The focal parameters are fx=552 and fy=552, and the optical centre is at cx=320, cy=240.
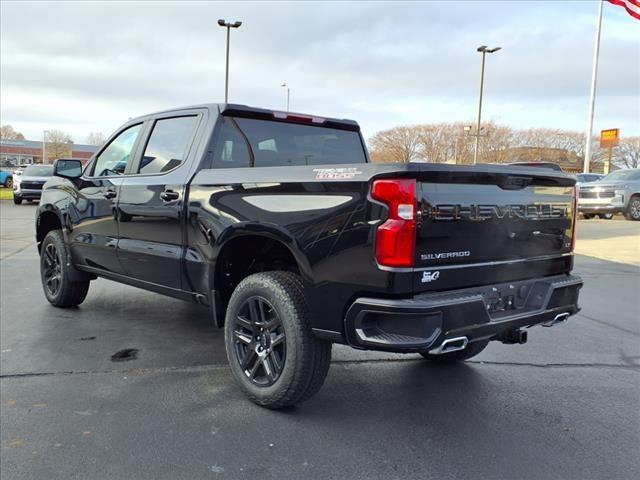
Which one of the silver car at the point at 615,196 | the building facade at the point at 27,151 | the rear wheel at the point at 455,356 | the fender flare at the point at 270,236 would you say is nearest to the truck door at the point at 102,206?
the fender flare at the point at 270,236

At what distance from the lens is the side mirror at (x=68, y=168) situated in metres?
5.38

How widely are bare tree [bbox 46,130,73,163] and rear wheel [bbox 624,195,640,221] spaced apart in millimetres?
83008

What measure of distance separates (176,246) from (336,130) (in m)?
1.82

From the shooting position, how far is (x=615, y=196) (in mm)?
17578

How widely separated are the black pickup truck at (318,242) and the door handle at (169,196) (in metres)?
0.02

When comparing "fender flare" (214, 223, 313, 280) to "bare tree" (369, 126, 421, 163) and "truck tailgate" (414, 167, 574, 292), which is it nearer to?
"truck tailgate" (414, 167, 574, 292)

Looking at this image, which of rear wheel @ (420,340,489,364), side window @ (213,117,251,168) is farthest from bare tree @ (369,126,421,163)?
side window @ (213,117,251,168)

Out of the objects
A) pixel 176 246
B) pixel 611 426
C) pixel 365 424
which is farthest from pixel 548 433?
pixel 176 246

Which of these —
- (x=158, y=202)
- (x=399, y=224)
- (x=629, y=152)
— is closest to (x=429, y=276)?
(x=399, y=224)

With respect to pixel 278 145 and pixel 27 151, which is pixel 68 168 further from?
pixel 27 151

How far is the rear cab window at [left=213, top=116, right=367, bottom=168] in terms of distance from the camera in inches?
163

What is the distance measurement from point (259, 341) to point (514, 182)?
72.7 inches

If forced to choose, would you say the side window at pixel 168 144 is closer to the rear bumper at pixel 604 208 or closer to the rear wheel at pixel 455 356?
the rear wheel at pixel 455 356

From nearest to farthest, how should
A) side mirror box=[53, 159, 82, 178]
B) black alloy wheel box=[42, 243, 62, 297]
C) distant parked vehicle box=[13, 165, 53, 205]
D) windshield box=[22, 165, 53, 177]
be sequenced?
side mirror box=[53, 159, 82, 178] < black alloy wheel box=[42, 243, 62, 297] < distant parked vehicle box=[13, 165, 53, 205] < windshield box=[22, 165, 53, 177]
